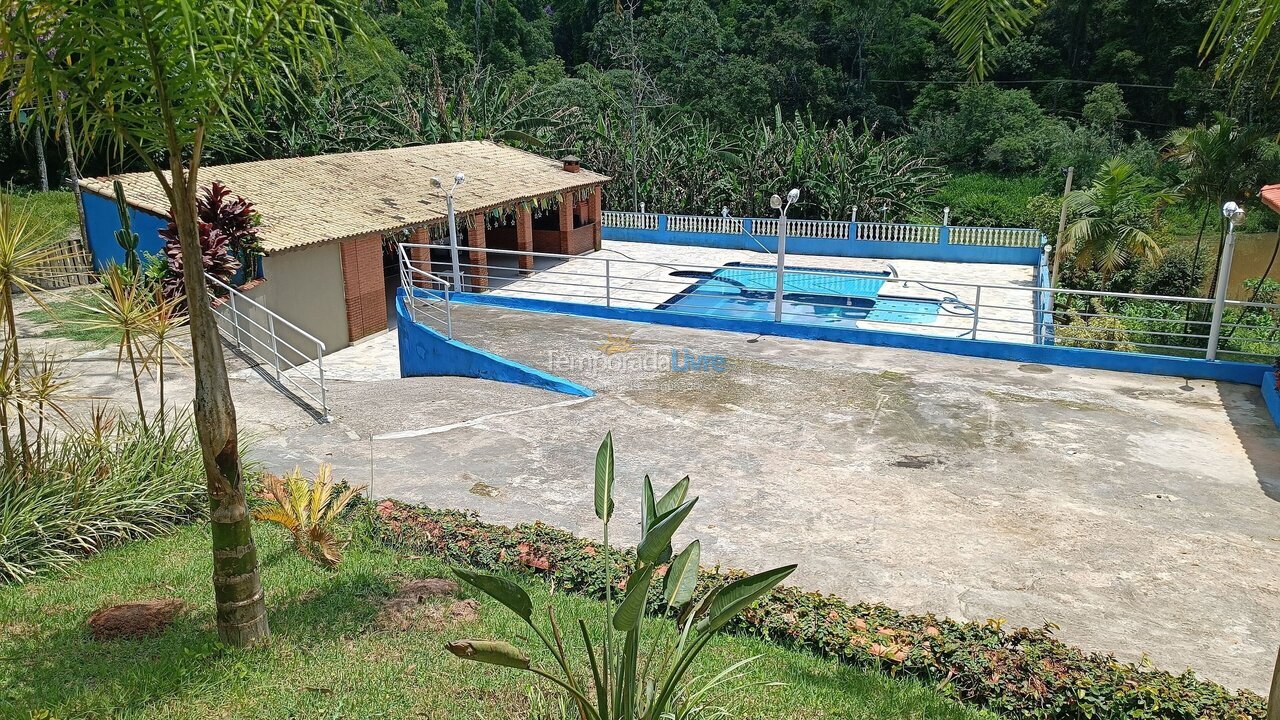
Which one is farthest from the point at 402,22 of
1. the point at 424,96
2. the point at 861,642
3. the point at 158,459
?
the point at 861,642

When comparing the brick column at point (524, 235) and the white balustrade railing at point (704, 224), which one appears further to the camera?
the white balustrade railing at point (704, 224)

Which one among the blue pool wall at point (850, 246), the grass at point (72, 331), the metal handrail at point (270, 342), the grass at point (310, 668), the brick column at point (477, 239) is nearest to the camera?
the grass at point (310, 668)

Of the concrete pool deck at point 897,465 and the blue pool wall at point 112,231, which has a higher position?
the blue pool wall at point 112,231

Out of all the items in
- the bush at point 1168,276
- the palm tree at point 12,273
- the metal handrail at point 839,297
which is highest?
the palm tree at point 12,273

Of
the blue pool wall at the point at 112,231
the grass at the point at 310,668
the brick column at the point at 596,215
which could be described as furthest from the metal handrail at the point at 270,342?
the brick column at the point at 596,215

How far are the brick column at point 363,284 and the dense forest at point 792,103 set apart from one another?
9.05m

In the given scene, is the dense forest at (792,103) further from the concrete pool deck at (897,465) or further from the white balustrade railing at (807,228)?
the concrete pool deck at (897,465)

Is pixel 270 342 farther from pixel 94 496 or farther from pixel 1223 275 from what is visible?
pixel 1223 275

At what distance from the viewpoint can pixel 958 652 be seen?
5.20 m

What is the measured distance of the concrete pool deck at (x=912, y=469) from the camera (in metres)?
6.54

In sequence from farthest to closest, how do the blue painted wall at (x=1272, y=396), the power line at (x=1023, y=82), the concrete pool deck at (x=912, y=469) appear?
the power line at (x=1023, y=82) < the blue painted wall at (x=1272, y=396) < the concrete pool deck at (x=912, y=469)

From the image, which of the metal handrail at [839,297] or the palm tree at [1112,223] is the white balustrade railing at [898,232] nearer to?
the metal handrail at [839,297]

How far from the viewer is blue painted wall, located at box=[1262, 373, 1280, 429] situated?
10320 mm

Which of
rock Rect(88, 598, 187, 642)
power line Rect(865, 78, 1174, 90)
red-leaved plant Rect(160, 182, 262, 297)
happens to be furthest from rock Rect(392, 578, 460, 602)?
power line Rect(865, 78, 1174, 90)
